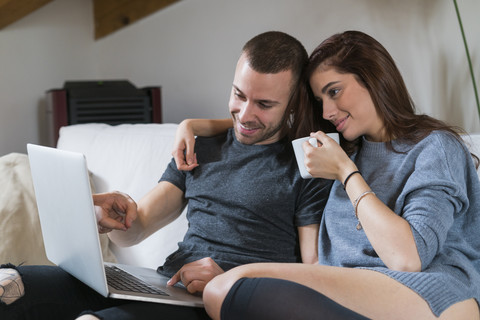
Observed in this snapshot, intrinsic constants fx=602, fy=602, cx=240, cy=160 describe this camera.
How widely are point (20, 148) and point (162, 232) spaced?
5.70 ft

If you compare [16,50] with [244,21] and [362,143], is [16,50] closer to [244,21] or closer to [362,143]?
[244,21]

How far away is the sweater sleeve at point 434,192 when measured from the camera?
3.63ft

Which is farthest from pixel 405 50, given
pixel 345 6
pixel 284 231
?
pixel 284 231

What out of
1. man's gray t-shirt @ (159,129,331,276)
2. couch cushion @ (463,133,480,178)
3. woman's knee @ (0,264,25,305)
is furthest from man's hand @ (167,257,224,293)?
couch cushion @ (463,133,480,178)

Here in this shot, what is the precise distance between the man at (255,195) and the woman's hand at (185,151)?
0.04 meters

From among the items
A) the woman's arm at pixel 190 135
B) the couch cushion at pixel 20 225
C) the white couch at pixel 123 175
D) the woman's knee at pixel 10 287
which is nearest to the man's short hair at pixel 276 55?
the woman's arm at pixel 190 135

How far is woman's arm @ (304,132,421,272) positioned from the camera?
1.10 m

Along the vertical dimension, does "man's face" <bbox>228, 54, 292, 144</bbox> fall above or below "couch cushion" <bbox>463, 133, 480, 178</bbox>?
above

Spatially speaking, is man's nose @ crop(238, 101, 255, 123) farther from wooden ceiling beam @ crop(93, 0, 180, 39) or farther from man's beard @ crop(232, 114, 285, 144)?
wooden ceiling beam @ crop(93, 0, 180, 39)

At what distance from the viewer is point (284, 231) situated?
143 cm

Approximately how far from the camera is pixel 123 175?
1969mm

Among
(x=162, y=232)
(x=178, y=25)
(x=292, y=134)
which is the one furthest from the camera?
(x=178, y=25)

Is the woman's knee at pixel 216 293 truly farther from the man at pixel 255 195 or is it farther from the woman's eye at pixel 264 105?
the woman's eye at pixel 264 105

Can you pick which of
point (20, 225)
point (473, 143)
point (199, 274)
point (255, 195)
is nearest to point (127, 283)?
point (199, 274)
